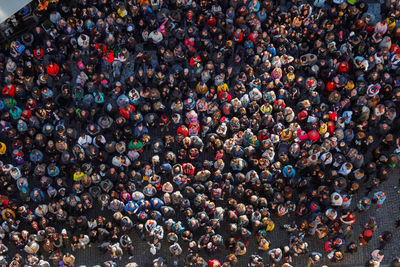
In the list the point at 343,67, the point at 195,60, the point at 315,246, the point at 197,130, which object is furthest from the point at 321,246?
the point at 195,60

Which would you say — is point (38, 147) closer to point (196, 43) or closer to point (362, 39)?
point (196, 43)

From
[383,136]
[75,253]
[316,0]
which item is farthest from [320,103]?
[75,253]

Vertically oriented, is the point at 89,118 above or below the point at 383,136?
above

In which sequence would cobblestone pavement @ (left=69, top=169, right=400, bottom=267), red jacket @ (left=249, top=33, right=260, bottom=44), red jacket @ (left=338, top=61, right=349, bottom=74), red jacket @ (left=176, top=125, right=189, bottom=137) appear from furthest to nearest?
red jacket @ (left=249, top=33, right=260, bottom=44)
red jacket @ (left=338, top=61, right=349, bottom=74)
red jacket @ (left=176, top=125, right=189, bottom=137)
cobblestone pavement @ (left=69, top=169, right=400, bottom=267)

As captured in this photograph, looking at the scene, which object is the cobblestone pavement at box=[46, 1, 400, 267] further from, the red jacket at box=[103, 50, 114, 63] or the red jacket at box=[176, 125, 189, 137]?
the red jacket at box=[103, 50, 114, 63]

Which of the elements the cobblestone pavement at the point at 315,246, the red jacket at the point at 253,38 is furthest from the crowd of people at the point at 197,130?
the cobblestone pavement at the point at 315,246

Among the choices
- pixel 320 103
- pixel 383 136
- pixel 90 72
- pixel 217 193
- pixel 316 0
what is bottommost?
pixel 217 193

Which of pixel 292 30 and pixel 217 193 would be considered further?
pixel 292 30

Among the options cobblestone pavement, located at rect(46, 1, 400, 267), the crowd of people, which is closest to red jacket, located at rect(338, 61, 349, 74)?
the crowd of people

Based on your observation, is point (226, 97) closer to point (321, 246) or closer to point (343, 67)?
point (343, 67)
